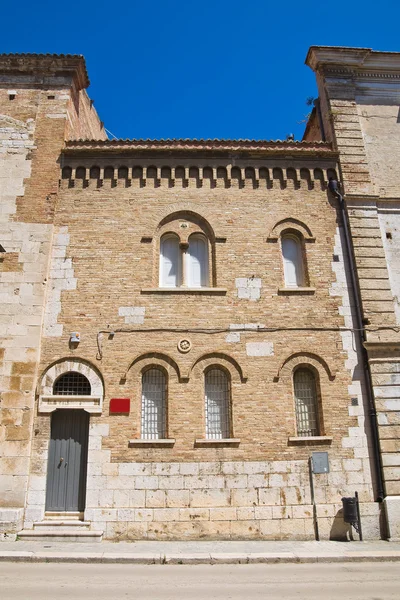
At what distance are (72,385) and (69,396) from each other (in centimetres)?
38

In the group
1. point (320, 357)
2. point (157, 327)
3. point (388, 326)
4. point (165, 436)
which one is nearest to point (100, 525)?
point (165, 436)

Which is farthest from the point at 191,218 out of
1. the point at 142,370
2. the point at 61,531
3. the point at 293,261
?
the point at 61,531

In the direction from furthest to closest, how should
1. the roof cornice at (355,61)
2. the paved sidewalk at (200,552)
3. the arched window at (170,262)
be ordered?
the roof cornice at (355,61)
the arched window at (170,262)
the paved sidewalk at (200,552)

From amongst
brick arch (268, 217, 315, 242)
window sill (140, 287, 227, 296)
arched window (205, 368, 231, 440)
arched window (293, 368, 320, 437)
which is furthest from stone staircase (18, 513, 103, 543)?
brick arch (268, 217, 315, 242)

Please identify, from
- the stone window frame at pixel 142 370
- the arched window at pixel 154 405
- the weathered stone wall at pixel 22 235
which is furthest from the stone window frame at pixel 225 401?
the weathered stone wall at pixel 22 235

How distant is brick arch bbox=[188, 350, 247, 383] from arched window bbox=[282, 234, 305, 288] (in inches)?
112

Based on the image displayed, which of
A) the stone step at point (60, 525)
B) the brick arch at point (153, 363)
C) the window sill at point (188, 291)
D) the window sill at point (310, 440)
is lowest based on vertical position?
the stone step at point (60, 525)

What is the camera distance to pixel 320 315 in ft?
43.1

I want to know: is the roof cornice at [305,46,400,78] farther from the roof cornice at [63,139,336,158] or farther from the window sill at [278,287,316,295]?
the window sill at [278,287,316,295]

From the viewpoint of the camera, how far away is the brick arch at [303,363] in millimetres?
12555

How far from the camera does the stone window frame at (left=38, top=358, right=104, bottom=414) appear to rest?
12.0 meters

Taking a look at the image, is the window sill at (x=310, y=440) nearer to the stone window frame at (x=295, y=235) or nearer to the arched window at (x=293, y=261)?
the stone window frame at (x=295, y=235)

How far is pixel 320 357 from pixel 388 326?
2.03 meters

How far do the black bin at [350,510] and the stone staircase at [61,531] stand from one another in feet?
18.5
